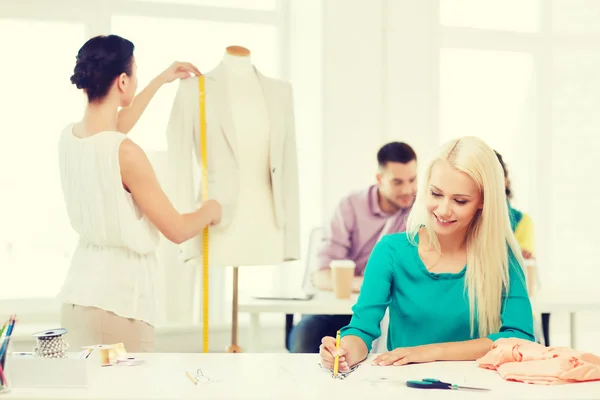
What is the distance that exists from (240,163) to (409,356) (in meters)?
1.51

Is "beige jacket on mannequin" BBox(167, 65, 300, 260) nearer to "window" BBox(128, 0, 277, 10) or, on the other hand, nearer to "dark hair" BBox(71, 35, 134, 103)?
"dark hair" BBox(71, 35, 134, 103)

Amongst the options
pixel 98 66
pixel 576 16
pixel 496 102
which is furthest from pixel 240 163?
pixel 576 16

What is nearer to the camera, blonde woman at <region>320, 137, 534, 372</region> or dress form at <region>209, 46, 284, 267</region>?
blonde woman at <region>320, 137, 534, 372</region>

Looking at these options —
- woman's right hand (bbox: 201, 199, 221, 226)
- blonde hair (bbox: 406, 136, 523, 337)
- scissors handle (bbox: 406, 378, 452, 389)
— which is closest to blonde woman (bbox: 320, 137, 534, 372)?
blonde hair (bbox: 406, 136, 523, 337)

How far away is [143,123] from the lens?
16.4ft

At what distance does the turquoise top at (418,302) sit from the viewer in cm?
208

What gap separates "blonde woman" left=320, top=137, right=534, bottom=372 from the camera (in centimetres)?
207

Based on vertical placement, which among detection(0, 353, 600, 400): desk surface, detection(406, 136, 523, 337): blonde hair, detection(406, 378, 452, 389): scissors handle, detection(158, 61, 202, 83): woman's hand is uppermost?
detection(158, 61, 202, 83): woman's hand

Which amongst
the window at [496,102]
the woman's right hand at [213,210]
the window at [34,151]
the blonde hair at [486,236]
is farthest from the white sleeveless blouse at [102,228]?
the window at [496,102]

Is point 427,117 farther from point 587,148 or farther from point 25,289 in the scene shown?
point 25,289

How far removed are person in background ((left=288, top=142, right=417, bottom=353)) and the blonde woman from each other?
1.74 metres

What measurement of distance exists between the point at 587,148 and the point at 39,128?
160 inches

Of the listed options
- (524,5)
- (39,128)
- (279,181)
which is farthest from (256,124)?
(524,5)

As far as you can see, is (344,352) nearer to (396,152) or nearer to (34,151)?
(396,152)
